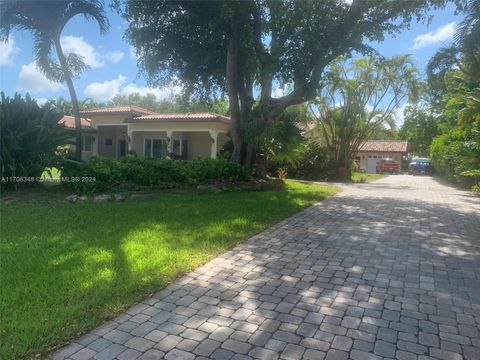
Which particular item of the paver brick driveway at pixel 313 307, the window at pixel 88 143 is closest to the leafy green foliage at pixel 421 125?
the window at pixel 88 143

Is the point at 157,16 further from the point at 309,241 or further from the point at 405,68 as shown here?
the point at 405,68

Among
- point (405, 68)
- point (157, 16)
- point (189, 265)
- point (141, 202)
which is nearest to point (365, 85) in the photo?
point (405, 68)

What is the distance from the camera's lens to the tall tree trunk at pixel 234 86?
12.6 metres

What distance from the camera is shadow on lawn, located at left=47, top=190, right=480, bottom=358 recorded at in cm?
350

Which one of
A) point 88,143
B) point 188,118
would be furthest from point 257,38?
point 88,143

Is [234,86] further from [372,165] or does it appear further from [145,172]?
[372,165]

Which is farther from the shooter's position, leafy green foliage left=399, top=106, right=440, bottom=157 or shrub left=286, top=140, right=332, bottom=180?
leafy green foliage left=399, top=106, right=440, bottom=157

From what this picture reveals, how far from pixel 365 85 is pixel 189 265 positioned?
19.4m

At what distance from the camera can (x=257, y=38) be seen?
13312 millimetres

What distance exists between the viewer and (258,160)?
15.1 m

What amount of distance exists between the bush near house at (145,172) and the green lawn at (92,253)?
115 centimetres

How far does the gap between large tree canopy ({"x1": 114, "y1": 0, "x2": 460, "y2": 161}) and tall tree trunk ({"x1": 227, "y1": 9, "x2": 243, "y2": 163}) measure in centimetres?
3

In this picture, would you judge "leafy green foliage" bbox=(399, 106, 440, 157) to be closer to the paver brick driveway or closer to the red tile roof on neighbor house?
the red tile roof on neighbor house

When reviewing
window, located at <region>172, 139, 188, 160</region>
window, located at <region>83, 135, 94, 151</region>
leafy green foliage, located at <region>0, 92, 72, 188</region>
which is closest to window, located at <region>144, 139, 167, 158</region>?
window, located at <region>172, 139, 188, 160</region>
